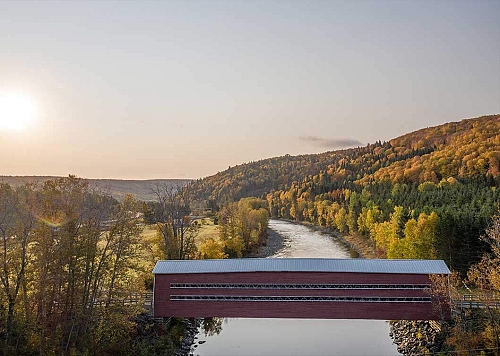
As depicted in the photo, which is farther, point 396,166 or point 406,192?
point 396,166

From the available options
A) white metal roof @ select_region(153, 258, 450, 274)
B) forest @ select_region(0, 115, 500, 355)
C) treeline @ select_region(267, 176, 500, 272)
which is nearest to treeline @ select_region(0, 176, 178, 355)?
forest @ select_region(0, 115, 500, 355)

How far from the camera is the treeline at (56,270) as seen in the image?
19.2 meters

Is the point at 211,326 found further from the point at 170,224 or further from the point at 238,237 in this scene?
the point at 238,237

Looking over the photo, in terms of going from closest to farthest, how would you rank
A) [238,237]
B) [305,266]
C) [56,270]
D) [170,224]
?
[56,270] < [305,266] < [170,224] < [238,237]

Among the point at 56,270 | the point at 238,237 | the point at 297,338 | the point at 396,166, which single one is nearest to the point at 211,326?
the point at 297,338

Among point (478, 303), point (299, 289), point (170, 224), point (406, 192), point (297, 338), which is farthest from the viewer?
point (406, 192)

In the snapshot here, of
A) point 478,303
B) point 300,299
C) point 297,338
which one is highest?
point 300,299

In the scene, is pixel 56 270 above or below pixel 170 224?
below

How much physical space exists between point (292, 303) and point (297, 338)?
5055 millimetres

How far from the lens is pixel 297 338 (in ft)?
95.5

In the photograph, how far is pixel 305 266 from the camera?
83.1 ft

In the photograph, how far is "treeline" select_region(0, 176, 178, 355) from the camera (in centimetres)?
1919

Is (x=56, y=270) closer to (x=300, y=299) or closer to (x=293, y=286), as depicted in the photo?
(x=293, y=286)

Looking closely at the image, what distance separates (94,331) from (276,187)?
135 metres
